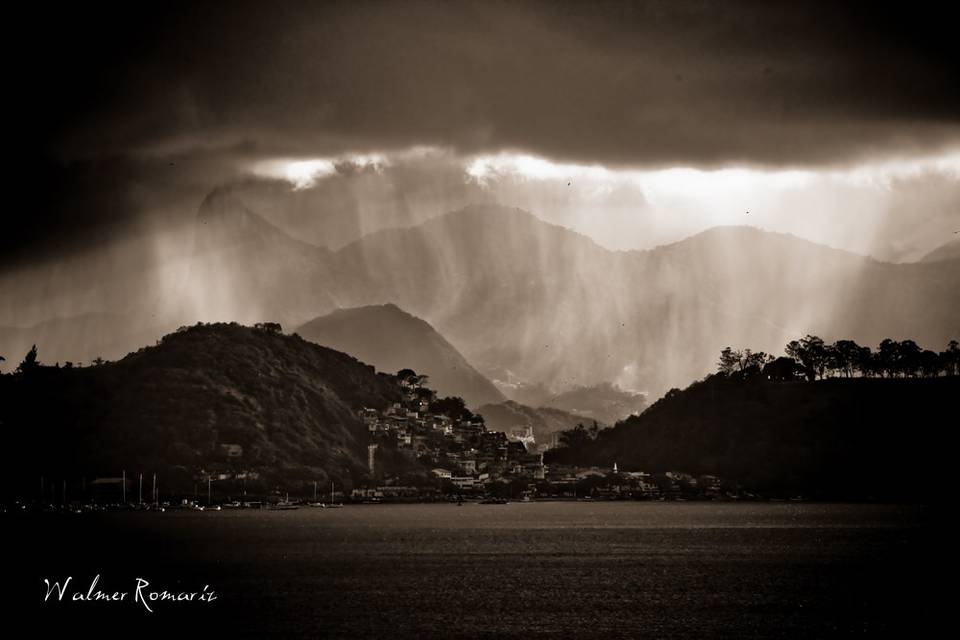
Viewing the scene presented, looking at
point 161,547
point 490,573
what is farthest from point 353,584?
point 161,547

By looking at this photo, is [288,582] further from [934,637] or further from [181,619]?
[934,637]

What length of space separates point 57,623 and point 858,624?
7397 centimetres

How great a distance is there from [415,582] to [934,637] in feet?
211

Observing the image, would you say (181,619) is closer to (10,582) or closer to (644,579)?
(10,582)

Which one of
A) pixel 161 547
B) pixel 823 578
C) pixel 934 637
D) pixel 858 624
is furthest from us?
pixel 161 547

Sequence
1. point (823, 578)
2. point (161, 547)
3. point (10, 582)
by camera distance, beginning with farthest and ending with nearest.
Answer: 1. point (161, 547)
2. point (823, 578)
3. point (10, 582)

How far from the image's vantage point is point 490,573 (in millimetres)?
165000

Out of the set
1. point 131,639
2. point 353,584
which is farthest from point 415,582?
point 131,639

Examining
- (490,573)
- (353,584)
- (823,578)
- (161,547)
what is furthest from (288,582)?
(823,578)

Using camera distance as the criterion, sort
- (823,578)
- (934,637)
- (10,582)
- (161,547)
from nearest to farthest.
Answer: (934,637)
(10,582)
(823,578)
(161,547)

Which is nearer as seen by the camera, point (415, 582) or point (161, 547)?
point (415, 582)

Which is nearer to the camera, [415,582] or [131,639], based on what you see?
[131,639]

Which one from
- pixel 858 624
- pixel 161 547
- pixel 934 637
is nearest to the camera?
pixel 934 637

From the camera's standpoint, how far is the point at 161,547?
197m
